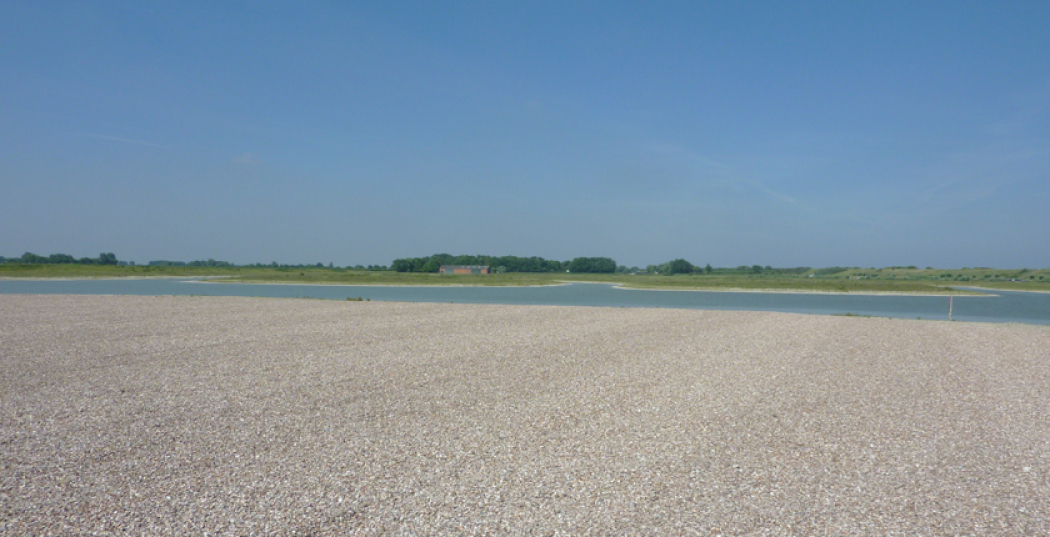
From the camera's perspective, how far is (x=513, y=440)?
5.82 m

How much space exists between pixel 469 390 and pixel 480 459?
2949 millimetres

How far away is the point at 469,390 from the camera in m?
8.16

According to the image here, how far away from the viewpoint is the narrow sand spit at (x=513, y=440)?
160 inches

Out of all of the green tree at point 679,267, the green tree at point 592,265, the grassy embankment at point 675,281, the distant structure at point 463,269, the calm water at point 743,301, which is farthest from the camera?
the green tree at point 592,265

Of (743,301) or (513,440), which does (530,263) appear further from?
(513,440)

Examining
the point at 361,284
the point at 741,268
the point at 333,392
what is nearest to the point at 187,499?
the point at 333,392

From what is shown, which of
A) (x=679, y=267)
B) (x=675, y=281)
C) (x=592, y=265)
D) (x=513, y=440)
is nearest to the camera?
(x=513, y=440)

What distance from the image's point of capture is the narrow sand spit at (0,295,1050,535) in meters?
4.05

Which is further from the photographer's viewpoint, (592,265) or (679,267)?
(592,265)

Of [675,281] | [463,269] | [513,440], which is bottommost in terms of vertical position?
[513,440]

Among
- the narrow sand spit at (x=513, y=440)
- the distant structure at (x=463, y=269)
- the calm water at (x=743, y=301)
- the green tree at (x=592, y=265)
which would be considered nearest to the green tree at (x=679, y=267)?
the green tree at (x=592, y=265)

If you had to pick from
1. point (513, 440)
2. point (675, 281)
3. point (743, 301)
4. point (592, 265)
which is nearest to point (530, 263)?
point (592, 265)

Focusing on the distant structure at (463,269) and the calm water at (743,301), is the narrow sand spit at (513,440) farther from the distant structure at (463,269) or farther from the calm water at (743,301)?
the distant structure at (463,269)

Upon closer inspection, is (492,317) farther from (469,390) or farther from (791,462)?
(791,462)
